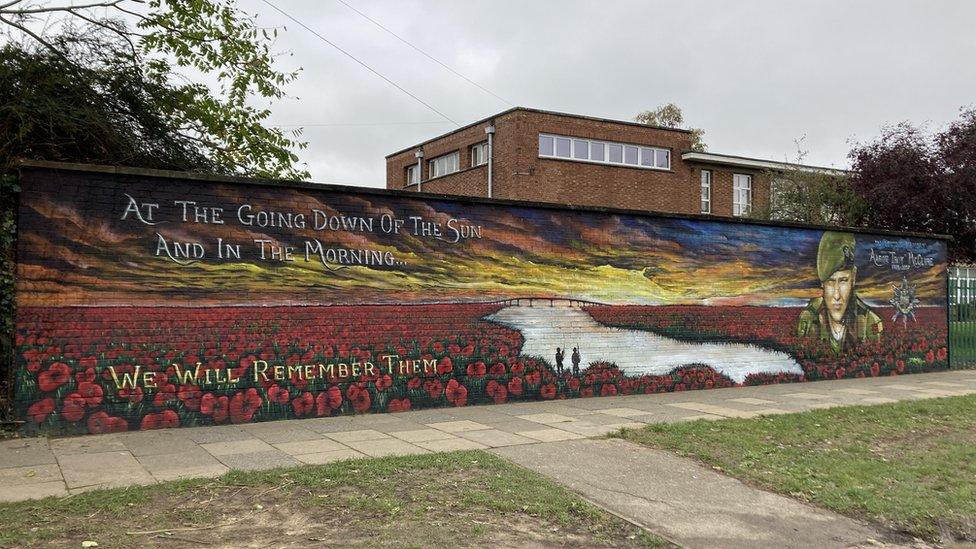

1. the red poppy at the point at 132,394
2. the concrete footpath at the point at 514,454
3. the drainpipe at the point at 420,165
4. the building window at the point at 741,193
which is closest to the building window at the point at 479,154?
the drainpipe at the point at 420,165

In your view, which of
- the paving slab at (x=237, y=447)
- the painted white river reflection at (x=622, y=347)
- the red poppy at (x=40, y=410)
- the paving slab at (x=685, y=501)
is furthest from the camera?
the painted white river reflection at (x=622, y=347)

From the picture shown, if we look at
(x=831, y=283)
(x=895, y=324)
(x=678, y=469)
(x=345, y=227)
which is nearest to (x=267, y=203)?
(x=345, y=227)

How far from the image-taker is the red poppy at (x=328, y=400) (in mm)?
9781

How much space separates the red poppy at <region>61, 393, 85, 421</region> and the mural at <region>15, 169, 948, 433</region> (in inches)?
0.7

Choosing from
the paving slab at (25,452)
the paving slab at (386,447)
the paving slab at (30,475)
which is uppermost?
the paving slab at (25,452)

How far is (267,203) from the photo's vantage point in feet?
31.4

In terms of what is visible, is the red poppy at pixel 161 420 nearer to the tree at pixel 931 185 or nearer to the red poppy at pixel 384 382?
the red poppy at pixel 384 382

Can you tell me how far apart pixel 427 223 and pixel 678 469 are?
15.8 ft

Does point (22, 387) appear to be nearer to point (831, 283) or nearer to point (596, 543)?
point (596, 543)

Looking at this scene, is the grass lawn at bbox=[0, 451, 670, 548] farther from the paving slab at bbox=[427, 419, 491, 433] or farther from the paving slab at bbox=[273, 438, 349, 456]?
the paving slab at bbox=[427, 419, 491, 433]

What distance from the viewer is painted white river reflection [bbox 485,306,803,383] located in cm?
1145

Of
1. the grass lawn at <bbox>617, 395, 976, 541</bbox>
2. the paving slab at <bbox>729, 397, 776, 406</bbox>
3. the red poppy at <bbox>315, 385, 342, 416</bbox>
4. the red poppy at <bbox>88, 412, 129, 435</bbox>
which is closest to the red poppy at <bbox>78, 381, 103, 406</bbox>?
the red poppy at <bbox>88, 412, 129, 435</bbox>

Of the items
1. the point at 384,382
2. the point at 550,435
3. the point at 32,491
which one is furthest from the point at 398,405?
the point at 32,491

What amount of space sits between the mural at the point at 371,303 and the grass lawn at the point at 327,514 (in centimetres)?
287
